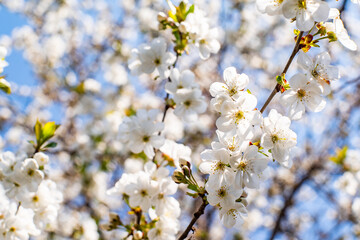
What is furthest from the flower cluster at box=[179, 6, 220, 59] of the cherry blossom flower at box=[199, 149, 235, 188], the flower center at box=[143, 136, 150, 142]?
the cherry blossom flower at box=[199, 149, 235, 188]

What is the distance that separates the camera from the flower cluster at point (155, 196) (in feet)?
5.56

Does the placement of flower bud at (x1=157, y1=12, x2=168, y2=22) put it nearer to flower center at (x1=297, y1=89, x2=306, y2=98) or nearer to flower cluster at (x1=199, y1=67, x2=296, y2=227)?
flower cluster at (x1=199, y1=67, x2=296, y2=227)

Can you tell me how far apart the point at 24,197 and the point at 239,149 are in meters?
1.15

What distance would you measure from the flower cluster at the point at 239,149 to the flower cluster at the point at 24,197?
0.88 metres

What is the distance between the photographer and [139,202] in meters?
1.71

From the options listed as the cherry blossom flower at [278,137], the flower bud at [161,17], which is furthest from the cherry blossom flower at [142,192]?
the flower bud at [161,17]

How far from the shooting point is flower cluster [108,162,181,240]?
170 centimetres

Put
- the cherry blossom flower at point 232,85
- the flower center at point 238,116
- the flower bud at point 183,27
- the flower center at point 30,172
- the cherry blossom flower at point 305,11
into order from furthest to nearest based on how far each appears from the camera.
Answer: the flower bud at point 183,27, the flower center at point 30,172, the cherry blossom flower at point 232,85, the flower center at point 238,116, the cherry blossom flower at point 305,11

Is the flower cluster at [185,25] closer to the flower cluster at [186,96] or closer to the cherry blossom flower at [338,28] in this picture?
the flower cluster at [186,96]

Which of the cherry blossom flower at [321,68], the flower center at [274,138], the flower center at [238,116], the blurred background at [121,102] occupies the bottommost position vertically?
the blurred background at [121,102]

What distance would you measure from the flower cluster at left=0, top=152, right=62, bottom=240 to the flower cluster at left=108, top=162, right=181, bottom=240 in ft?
1.41

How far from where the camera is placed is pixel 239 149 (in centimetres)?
134

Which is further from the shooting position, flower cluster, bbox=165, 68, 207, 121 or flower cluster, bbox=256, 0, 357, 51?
flower cluster, bbox=165, 68, 207, 121

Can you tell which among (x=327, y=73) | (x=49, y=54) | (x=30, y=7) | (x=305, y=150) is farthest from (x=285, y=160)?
(x=30, y=7)
